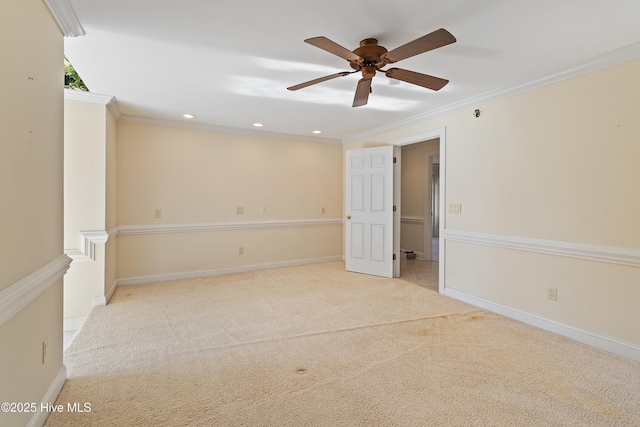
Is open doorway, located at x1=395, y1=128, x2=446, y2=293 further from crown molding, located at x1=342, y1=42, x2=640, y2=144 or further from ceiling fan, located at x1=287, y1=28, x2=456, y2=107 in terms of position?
ceiling fan, located at x1=287, y1=28, x2=456, y2=107

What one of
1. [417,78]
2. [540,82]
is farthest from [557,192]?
[417,78]

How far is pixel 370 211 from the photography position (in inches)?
190

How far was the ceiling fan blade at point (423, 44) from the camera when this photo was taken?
5.42 ft

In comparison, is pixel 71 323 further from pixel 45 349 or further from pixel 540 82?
pixel 540 82

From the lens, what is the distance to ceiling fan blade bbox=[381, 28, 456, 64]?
1.65 m

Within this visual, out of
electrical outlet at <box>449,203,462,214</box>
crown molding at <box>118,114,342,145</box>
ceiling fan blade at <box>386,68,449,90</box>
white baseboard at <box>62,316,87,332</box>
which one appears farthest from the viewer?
crown molding at <box>118,114,342,145</box>

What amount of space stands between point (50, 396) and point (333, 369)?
168cm

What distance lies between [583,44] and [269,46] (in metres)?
2.30

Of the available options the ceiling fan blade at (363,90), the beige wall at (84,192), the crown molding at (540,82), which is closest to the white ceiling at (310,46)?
the crown molding at (540,82)

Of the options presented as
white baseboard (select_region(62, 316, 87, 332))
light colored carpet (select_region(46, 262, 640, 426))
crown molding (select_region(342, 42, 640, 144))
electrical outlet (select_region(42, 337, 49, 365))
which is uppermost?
crown molding (select_region(342, 42, 640, 144))

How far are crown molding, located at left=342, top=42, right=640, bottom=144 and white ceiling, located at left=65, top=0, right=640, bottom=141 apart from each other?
31mm

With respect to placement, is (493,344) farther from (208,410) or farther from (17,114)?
(17,114)

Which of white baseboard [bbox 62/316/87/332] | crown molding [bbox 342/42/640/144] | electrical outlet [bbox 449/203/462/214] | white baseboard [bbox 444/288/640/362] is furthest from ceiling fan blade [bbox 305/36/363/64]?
white baseboard [bbox 62/316/87/332]

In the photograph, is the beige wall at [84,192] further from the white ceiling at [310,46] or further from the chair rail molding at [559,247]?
the chair rail molding at [559,247]
